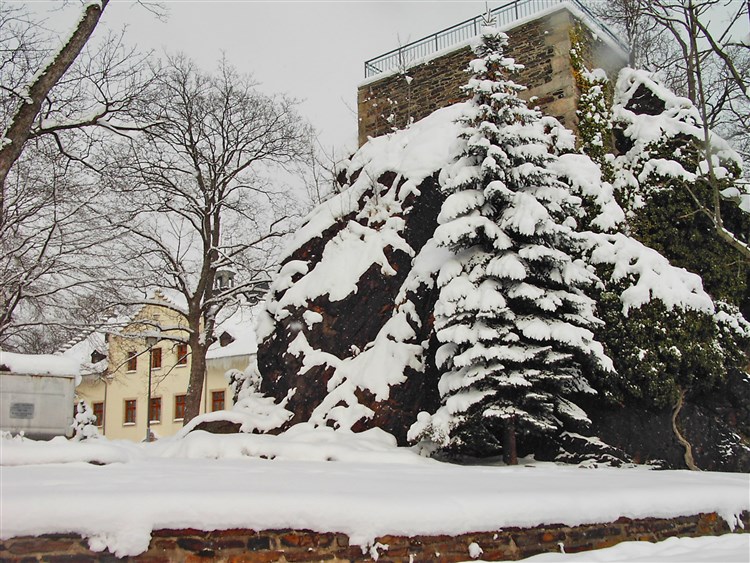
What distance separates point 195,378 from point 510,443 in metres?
9.95

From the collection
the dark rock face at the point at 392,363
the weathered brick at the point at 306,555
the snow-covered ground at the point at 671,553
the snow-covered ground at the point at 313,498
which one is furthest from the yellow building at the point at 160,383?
the weathered brick at the point at 306,555

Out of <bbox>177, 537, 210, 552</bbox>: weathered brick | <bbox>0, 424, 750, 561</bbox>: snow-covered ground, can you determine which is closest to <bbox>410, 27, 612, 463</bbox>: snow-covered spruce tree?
<bbox>0, 424, 750, 561</bbox>: snow-covered ground

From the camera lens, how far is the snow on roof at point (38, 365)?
6590 millimetres

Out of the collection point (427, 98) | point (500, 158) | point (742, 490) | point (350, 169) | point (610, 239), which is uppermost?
point (427, 98)

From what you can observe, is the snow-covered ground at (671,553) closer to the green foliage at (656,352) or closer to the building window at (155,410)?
the green foliage at (656,352)

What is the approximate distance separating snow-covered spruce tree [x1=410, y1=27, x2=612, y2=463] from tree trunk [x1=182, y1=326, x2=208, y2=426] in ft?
28.0

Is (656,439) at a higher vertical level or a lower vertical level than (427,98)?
lower

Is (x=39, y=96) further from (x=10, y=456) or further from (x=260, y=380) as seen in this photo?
(x=260, y=380)

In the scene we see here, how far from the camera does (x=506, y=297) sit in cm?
960

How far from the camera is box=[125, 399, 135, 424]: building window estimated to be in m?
33.8

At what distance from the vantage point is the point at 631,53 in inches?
669

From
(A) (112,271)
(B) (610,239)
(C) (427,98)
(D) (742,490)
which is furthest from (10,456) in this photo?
(C) (427,98)

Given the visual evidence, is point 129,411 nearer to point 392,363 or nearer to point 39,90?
point 392,363

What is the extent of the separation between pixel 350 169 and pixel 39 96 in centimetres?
668
